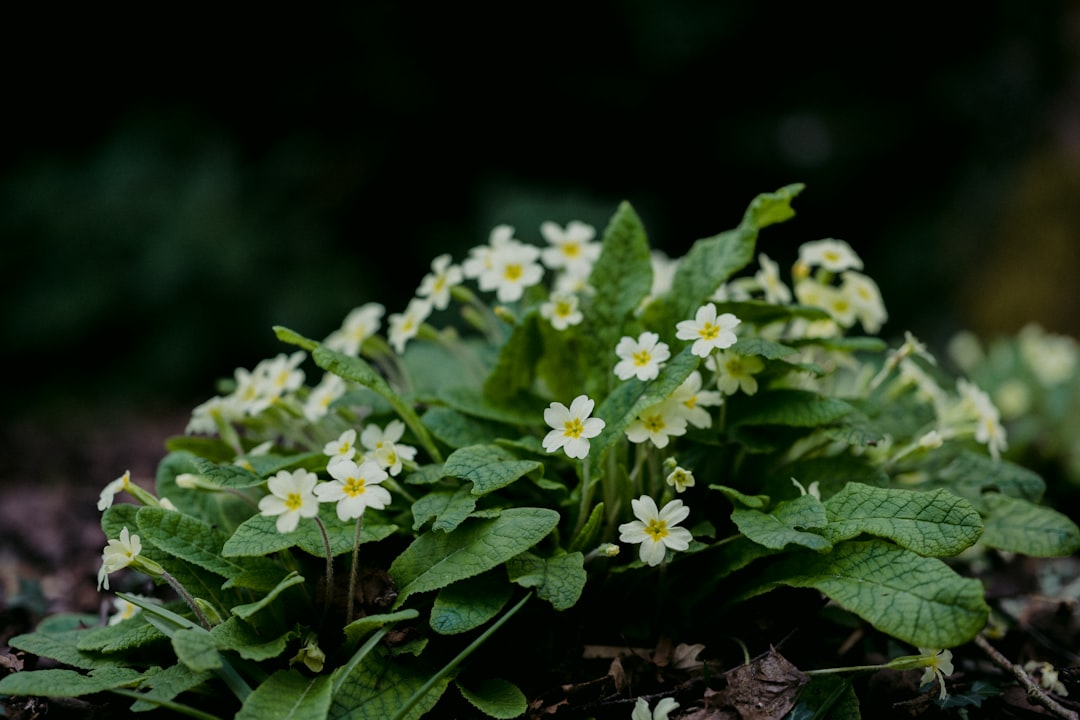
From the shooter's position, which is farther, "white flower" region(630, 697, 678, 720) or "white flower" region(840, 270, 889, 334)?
"white flower" region(840, 270, 889, 334)

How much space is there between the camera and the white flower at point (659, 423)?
5.44 ft

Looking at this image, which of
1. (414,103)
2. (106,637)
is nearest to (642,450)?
(106,637)

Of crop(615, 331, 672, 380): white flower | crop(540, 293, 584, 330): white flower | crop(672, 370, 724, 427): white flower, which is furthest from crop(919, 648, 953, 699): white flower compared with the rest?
crop(540, 293, 584, 330): white flower

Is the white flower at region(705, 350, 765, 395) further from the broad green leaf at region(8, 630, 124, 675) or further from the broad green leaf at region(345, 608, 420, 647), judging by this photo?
the broad green leaf at region(8, 630, 124, 675)

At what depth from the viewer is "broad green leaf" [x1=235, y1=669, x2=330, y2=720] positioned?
4.66ft

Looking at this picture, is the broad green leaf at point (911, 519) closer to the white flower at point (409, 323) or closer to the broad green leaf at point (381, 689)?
the broad green leaf at point (381, 689)

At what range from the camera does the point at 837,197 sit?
21.3ft

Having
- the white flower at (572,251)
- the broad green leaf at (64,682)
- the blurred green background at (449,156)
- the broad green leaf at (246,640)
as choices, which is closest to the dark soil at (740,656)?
the broad green leaf at (64,682)

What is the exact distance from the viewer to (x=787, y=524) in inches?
62.0

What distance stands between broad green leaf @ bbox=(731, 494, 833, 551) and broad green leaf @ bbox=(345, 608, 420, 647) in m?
0.60

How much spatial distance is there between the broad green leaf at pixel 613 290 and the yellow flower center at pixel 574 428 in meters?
0.37

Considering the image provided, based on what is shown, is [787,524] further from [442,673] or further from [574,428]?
[442,673]

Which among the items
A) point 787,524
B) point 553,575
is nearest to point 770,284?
point 787,524

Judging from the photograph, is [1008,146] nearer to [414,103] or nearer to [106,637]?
[414,103]
